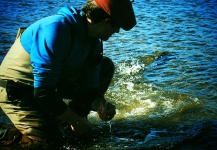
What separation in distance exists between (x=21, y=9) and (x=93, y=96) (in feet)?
34.4

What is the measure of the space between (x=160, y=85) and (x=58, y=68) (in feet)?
9.66

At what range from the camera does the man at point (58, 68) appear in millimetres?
2777

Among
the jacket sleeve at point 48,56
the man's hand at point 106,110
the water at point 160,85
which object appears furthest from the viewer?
the water at point 160,85

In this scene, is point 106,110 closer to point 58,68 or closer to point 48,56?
point 58,68

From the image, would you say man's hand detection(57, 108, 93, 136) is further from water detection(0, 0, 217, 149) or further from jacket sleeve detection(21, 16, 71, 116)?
water detection(0, 0, 217, 149)

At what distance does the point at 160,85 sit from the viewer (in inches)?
213

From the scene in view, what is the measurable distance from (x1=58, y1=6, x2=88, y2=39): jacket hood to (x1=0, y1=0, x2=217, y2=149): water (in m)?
1.37

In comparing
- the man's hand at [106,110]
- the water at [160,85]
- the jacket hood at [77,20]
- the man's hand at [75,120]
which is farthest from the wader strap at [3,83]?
the man's hand at [106,110]

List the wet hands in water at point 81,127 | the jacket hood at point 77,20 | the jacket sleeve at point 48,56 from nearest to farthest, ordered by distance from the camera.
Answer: the jacket sleeve at point 48,56
the jacket hood at point 77,20
the wet hands in water at point 81,127

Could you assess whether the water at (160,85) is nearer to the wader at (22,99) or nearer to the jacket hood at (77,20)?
the wader at (22,99)

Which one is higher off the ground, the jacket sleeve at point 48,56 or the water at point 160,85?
the jacket sleeve at point 48,56

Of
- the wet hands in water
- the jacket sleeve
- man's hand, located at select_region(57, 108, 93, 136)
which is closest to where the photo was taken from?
the jacket sleeve

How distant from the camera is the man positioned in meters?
2.78

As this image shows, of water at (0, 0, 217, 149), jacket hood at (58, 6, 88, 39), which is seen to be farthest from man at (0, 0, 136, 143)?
water at (0, 0, 217, 149)
